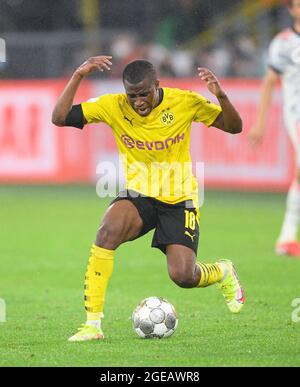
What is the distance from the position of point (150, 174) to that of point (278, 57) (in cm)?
440

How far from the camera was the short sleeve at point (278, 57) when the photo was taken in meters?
11.8

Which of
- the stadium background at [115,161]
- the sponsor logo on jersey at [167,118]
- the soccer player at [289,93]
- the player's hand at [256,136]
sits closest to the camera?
the stadium background at [115,161]

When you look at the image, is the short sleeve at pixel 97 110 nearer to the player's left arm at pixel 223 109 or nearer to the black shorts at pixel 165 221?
the black shorts at pixel 165 221

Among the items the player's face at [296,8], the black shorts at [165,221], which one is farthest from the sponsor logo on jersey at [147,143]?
the player's face at [296,8]

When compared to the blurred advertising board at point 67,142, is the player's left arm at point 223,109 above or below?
above

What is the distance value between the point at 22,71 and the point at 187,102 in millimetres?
13781

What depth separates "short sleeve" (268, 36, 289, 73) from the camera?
1180cm

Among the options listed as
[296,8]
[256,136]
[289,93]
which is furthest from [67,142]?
[296,8]

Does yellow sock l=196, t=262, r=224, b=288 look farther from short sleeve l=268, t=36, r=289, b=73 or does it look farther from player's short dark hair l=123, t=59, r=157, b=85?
short sleeve l=268, t=36, r=289, b=73

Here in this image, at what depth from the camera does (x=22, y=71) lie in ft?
69.8

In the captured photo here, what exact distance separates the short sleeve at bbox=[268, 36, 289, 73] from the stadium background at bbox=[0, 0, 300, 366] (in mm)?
2021

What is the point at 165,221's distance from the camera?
784 cm

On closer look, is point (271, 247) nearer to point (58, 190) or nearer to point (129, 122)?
point (129, 122)
